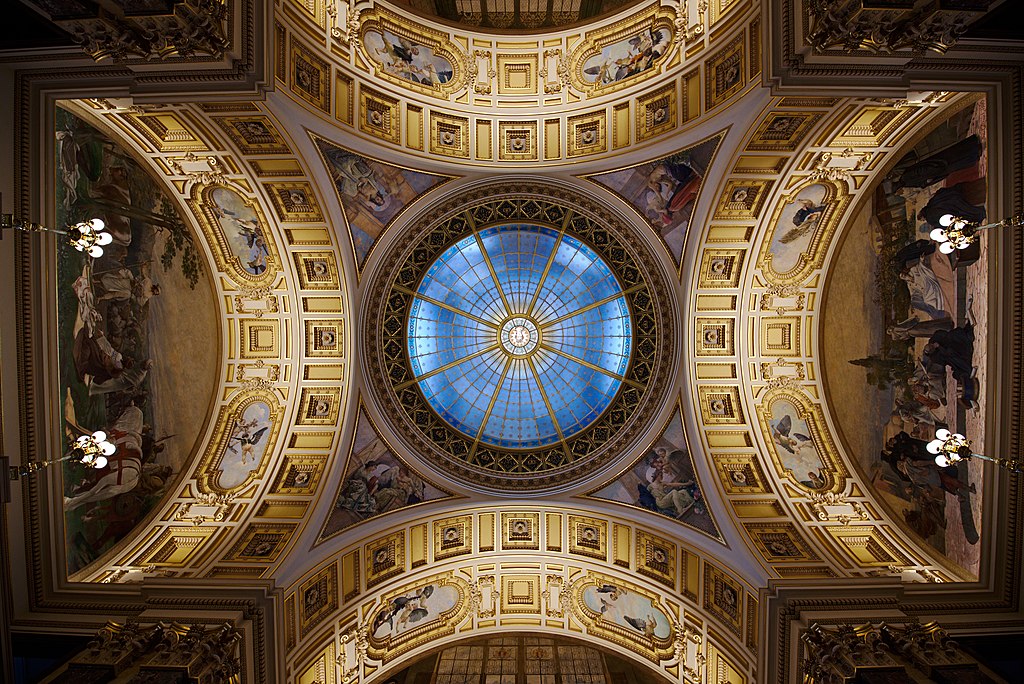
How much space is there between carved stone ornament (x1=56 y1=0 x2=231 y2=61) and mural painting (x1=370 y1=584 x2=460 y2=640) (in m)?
13.9

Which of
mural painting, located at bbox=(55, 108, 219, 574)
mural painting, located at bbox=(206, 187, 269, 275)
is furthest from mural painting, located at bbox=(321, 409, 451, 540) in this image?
mural painting, located at bbox=(206, 187, 269, 275)

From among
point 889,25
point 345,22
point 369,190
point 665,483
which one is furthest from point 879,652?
point 345,22

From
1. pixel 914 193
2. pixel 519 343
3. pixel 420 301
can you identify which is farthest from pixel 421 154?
pixel 914 193

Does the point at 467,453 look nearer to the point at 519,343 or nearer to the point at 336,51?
the point at 519,343

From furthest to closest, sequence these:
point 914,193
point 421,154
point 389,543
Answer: point 389,543, point 421,154, point 914,193

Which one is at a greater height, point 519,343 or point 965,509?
point 519,343

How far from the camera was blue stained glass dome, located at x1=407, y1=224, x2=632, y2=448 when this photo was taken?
1728cm

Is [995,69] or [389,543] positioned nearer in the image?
[995,69]

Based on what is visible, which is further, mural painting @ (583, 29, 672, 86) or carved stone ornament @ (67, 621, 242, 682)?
mural painting @ (583, 29, 672, 86)

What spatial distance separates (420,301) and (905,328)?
12.4m

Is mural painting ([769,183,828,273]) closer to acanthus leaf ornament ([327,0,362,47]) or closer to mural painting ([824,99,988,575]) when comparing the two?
mural painting ([824,99,988,575])

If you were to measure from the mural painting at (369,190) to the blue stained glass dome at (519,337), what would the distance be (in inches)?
83.4

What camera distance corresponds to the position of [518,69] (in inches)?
594

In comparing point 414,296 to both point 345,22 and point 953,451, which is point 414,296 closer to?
point 345,22
